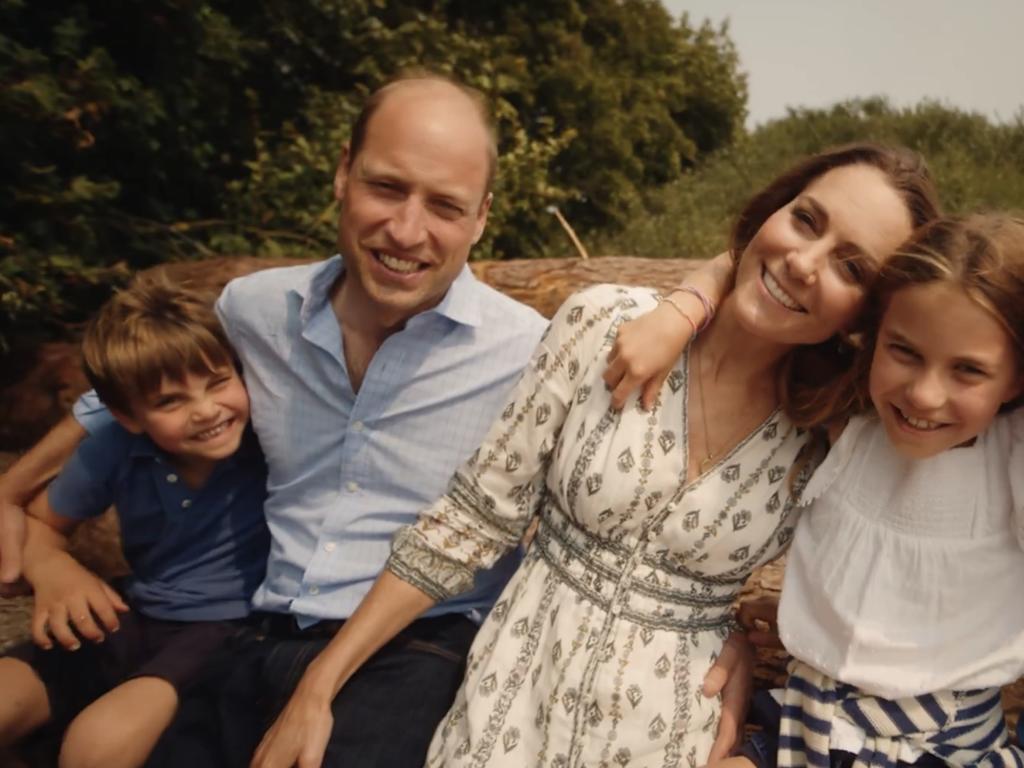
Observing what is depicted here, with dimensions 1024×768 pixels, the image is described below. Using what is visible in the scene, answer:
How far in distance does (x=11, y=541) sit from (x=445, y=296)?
44.6 inches

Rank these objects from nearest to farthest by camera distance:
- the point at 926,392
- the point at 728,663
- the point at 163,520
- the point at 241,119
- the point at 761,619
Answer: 1. the point at 926,392
2. the point at 728,663
3. the point at 761,619
4. the point at 163,520
5. the point at 241,119

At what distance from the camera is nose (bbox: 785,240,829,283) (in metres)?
1.49

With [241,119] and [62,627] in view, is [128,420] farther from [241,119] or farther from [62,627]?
[241,119]

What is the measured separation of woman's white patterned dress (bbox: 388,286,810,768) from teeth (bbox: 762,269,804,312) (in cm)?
Answer: 24

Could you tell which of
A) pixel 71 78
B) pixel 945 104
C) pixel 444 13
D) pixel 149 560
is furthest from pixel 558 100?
pixel 149 560

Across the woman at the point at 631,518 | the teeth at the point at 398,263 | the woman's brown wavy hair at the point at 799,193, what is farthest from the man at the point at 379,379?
the woman's brown wavy hair at the point at 799,193

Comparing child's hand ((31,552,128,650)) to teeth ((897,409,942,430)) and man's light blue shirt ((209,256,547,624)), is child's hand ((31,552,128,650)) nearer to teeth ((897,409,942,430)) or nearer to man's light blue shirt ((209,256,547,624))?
man's light blue shirt ((209,256,547,624))

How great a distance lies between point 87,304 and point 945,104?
507cm

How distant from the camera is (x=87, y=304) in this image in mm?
3805

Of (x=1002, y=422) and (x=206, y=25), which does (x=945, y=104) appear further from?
(x=1002, y=422)

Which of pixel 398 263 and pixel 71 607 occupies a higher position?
pixel 398 263

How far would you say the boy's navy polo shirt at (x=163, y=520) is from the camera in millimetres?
2098

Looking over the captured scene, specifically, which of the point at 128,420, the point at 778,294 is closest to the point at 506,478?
the point at 778,294

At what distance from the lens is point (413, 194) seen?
192cm
